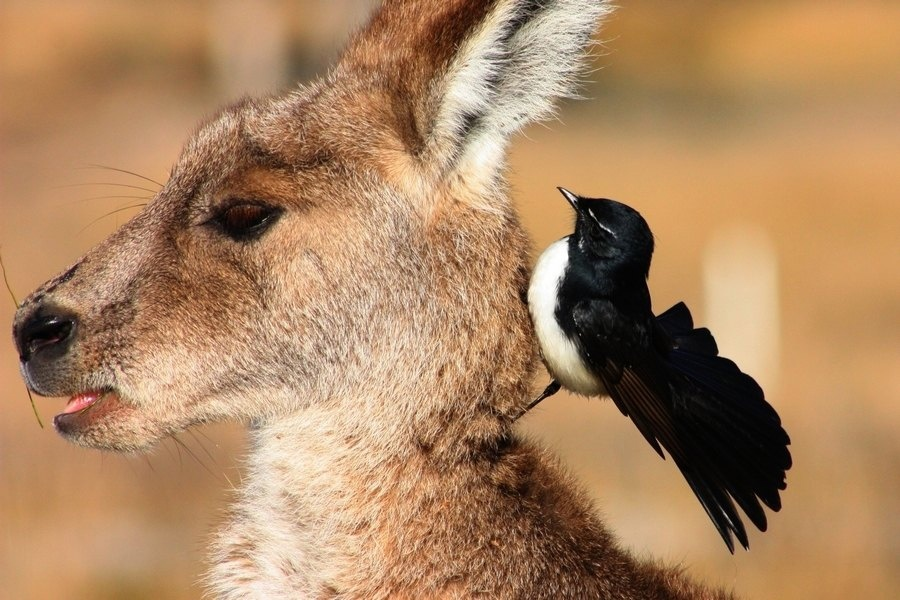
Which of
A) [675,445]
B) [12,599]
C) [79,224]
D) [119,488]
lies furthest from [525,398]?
[79,224]

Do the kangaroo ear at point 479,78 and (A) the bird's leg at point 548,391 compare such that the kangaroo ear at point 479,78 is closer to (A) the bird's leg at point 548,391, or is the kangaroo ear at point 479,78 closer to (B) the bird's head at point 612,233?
(B) the bird's head at point 612,233

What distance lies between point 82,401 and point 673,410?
163cm

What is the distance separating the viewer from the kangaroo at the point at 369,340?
3572 millimetres

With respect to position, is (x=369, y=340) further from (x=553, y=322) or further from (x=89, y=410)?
(x=89, y=410)

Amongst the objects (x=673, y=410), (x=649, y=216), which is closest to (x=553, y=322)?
(x=673, y=410)

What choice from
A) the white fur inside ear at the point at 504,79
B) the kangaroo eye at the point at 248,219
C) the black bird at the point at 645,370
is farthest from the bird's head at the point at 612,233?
the kangaroo eye at the point at 248,219

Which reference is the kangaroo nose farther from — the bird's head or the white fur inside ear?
the bird's head

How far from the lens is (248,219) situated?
3.71 m

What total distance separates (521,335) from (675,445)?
52cm

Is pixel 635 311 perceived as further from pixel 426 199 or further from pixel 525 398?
pixel 426 199

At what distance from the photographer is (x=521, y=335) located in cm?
373

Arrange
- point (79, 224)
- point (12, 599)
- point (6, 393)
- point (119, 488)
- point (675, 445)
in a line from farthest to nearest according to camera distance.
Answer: point (79, 224), point (6, 393), point (119, 488), point (12, 599), point (675, 445)

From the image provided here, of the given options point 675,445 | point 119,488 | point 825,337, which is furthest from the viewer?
point 825,337

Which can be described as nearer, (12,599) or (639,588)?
(639,588)
